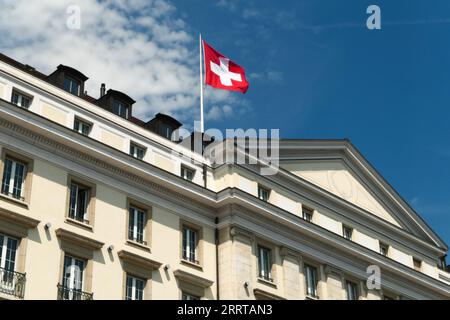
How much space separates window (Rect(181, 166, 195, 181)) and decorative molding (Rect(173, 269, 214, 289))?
5493mm

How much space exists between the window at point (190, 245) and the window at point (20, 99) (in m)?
10.1

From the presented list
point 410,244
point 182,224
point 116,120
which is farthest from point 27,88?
point 410,244

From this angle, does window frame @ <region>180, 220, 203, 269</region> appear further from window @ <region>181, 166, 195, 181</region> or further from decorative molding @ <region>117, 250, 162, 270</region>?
window @ <region>181, 166, 195, 181</region>

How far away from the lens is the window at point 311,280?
42.5 metres

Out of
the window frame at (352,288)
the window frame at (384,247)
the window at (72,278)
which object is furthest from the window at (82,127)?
the window frame at (384,247)

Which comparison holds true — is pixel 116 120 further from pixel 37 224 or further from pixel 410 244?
pixel 410 244

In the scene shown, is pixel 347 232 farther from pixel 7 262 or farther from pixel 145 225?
pixel 7 262

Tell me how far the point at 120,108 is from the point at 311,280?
14442mm

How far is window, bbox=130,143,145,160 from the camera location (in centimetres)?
3794

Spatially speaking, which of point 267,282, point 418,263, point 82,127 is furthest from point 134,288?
point 418,263

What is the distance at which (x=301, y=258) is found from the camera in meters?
42.5

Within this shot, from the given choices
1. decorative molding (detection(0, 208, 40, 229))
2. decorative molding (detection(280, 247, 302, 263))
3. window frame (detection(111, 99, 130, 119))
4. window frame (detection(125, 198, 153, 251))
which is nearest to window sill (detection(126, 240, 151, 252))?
window frame (detection(125, 198, 153, 251))
